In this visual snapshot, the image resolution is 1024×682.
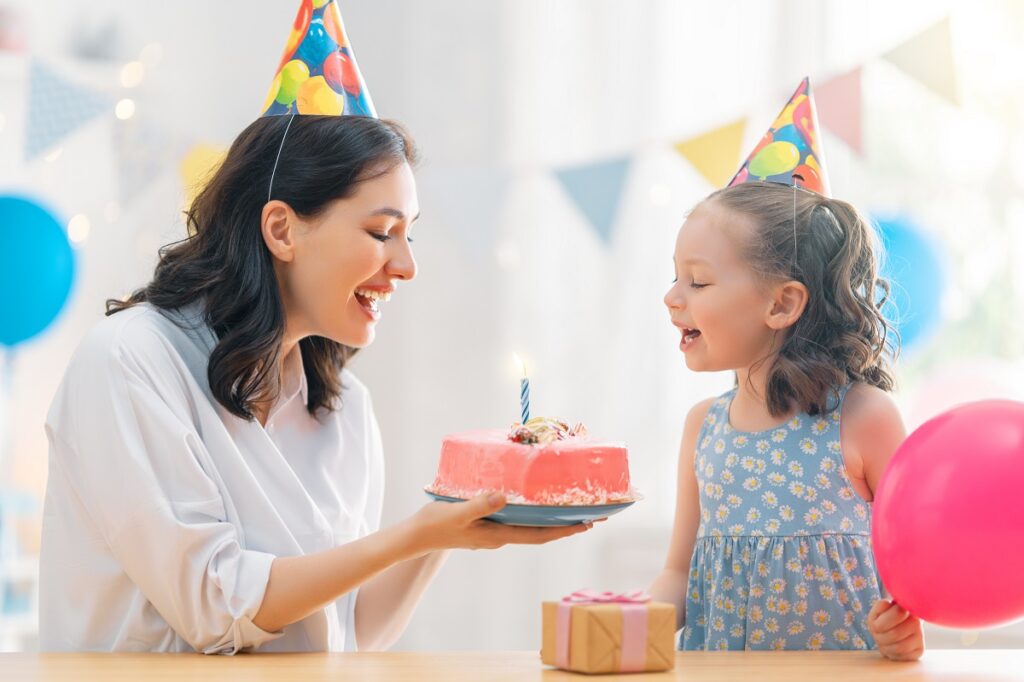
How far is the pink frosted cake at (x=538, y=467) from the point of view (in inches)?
50.9

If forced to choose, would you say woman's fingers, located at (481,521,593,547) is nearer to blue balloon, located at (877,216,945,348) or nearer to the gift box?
the gift box

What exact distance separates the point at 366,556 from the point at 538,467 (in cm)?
24

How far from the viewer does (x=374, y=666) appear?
1.20m

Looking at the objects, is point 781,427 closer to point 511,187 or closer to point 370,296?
point 370,296

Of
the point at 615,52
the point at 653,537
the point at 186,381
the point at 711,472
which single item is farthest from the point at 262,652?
the point at 615,52

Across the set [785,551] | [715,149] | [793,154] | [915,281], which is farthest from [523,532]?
[715,149]

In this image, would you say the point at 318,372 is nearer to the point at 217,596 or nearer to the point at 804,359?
the point at 217,596

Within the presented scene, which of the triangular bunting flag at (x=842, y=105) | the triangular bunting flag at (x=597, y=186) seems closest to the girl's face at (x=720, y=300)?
the triangular bunting flag at (x=842, y=105)

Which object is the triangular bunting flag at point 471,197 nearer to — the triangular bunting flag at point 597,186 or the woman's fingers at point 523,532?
the triangular bunting flag at point 597,186

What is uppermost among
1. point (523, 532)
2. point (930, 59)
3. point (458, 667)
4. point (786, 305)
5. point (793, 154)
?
point (930, 59)

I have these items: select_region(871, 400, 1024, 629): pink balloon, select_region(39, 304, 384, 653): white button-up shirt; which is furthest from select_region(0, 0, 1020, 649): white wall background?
select_region(871, 400, 1024, 629): pink balloon

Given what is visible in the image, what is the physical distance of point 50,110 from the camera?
287cm

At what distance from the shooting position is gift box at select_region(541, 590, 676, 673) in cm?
113

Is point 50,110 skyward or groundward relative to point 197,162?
skyward
